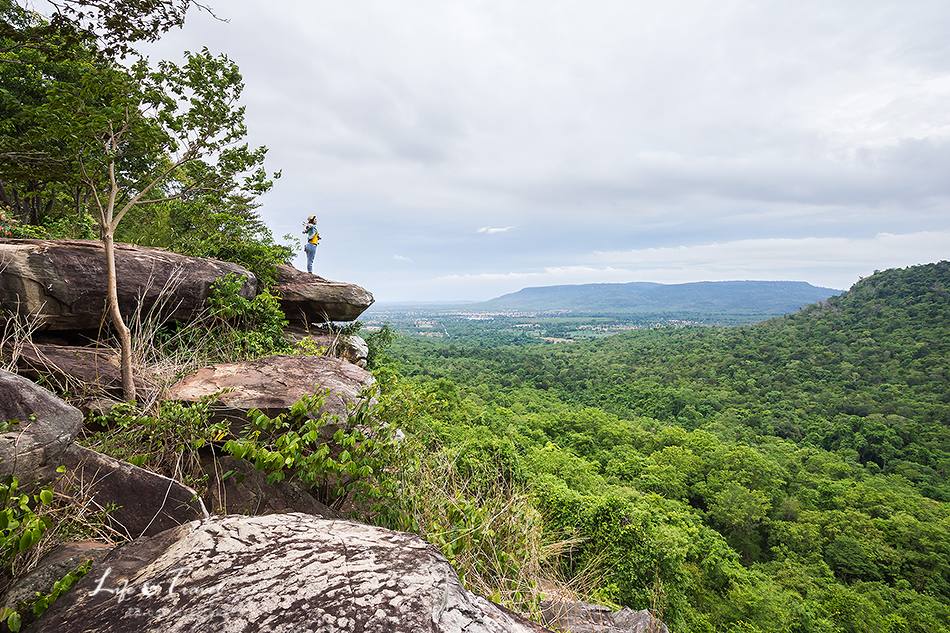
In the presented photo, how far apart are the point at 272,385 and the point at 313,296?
14.1 ft

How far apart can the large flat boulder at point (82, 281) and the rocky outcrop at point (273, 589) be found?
13.6ft

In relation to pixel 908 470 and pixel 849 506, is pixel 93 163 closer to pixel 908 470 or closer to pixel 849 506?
pixel 849 506

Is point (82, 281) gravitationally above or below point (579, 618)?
above

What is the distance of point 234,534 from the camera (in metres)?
2.44

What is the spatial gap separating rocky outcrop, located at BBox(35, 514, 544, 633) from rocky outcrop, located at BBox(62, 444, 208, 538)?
2.37 ft

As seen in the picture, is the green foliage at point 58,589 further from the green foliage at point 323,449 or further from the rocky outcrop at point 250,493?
the rocky outcrop at point 250,493

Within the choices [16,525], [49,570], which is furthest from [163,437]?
[16,525]

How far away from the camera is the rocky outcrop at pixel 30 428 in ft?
8.65

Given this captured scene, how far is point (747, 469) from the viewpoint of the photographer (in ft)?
84.3

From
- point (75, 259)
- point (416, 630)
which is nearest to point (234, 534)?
point (416, 630)

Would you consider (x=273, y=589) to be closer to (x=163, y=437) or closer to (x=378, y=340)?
(x=163, y=437)

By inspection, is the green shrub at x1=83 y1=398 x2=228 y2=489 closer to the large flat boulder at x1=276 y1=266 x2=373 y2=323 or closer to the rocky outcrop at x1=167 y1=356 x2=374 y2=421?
the rocky outcrop at x1=167 y1=356 x2=374 y2=421

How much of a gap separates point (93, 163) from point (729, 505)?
29362mm

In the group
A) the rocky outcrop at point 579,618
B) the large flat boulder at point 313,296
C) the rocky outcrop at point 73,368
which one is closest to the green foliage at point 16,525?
the rocky outcrop at point 73,368
